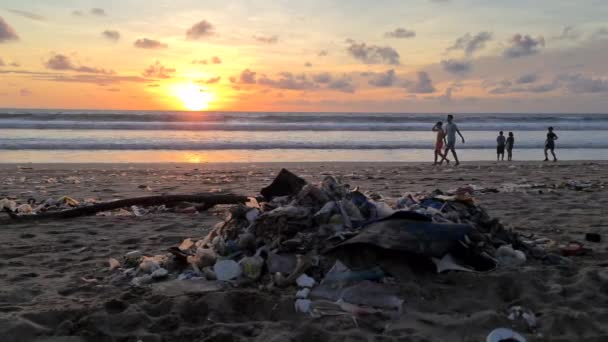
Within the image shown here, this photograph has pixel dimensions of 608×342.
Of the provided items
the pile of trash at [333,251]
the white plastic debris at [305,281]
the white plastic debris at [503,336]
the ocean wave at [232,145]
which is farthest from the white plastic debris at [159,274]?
the ocean wave at [232,145]

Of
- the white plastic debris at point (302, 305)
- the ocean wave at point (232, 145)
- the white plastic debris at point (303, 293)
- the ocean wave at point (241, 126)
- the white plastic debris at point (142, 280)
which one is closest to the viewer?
the white plastic debris at point (302, 305)

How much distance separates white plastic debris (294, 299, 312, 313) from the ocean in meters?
15.2

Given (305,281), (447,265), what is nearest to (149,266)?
(305,281)

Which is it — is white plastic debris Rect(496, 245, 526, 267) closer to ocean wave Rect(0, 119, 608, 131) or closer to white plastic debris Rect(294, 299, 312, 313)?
white plastic debris Rect(294, 299, 312, 313)

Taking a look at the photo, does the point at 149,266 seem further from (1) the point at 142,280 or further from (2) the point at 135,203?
(2) the point at 135,203

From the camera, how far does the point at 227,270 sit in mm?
4445

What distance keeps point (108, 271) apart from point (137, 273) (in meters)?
0.40

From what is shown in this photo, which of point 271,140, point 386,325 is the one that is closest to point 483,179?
point 386,325

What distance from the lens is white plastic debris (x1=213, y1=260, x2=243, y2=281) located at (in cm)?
441

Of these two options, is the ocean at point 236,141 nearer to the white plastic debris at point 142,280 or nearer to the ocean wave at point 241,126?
the ocean wave at point 241,126

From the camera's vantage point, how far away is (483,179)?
12.7 meters

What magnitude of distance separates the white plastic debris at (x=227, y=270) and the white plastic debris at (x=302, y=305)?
81cm

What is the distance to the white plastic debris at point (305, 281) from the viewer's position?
4152 mm

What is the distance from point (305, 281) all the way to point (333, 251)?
43 centimetres
